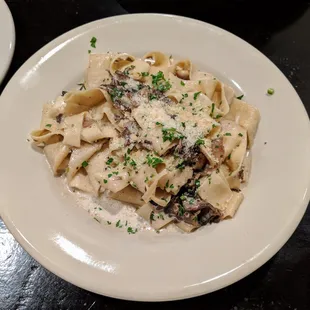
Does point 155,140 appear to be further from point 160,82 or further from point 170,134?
point 160,82

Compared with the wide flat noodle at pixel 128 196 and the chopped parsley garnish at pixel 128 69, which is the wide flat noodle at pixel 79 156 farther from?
the chopped parsley garnish at pixel 128 69

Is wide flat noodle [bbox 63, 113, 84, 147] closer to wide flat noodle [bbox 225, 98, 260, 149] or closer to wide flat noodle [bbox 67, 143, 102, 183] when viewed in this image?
wide flat noodle [bbox 67, 143, 102, 183]

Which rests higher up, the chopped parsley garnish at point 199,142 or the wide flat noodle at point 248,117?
the wide flat noodle at point 248,117

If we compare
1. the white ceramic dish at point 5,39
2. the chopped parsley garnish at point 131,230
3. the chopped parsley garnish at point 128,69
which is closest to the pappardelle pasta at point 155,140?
the chopped parsley garnish at point 128,69

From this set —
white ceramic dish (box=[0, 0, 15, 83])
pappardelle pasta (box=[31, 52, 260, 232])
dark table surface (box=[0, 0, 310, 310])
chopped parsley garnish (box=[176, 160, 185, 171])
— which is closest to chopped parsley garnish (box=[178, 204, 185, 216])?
pappardelle pasta (box=[31, 52, 260, 232])

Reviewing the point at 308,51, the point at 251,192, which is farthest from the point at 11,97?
the point at 308,51

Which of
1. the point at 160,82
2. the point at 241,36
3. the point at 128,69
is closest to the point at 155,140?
the point at 160,82
